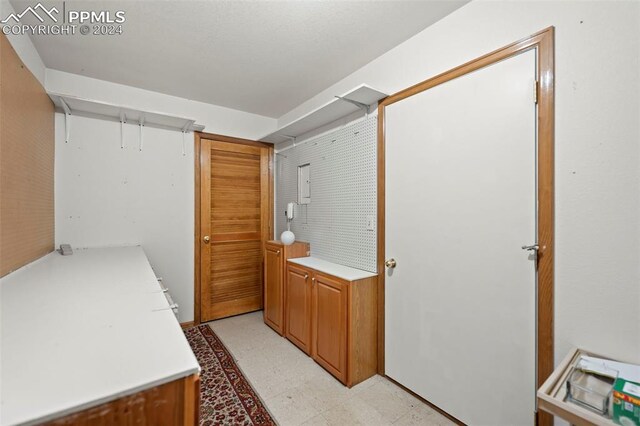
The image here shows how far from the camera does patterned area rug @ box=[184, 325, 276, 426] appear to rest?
179 centimetres

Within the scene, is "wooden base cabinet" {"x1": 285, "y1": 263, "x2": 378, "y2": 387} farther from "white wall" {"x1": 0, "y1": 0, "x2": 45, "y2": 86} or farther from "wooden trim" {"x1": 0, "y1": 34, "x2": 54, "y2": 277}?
"white wall" {"x1": 0, "y1": 0, "x2": 45, "y2": 86}

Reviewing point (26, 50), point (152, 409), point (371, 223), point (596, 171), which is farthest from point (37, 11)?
point (596, 171)

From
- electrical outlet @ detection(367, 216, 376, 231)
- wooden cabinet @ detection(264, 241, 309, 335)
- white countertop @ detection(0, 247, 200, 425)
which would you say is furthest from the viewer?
wooden cabinet @ detection(264, 241, 309, 335)

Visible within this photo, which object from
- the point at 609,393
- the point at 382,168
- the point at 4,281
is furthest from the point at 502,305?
the point at 4,281

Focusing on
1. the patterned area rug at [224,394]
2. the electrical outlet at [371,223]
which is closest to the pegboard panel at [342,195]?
the electrical outlet at [371,223]

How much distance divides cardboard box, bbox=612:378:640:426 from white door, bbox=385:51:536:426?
0.52 m

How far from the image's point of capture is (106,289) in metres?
1.40

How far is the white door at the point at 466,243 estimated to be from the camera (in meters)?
1.45

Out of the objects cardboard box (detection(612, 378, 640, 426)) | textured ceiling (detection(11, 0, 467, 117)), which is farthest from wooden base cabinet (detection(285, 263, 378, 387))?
textured ceiling (detection(11, 0, 467, 117))

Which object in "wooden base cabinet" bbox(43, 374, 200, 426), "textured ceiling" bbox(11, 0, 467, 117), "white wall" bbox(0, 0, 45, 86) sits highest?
"textured ceiling" bbox(11, 0, 467, 117)

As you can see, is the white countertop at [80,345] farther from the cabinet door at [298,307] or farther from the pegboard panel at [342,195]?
the pegboard panel at [342,195]

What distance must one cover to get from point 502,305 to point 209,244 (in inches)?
115

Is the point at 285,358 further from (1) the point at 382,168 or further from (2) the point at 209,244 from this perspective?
(1) the point at 382,168

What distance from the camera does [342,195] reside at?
8.59ft
